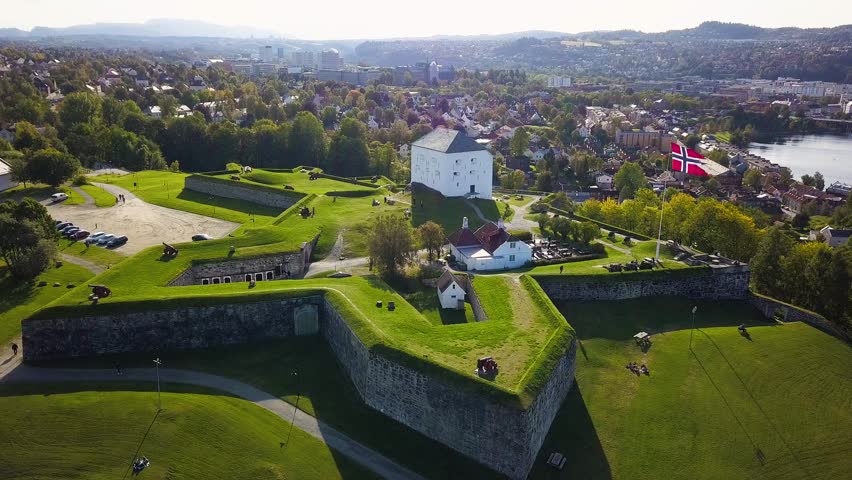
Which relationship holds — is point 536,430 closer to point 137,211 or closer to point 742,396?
point 742,396

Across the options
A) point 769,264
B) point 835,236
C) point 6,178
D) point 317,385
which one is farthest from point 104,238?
point 835,236

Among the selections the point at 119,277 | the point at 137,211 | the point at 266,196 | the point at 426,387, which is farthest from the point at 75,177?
the point at 426,387

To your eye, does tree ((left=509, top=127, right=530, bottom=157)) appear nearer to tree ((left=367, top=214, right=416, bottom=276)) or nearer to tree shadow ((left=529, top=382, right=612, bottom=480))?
tree ((left=367, top=214, right=416, bottom=276))

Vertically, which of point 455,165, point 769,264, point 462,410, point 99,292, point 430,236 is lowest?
point 769,264

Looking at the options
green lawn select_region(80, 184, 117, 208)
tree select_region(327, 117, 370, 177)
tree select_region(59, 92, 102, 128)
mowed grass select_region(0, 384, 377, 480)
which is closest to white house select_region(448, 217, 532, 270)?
mowed grass select_region(0, 384, 377, 480)

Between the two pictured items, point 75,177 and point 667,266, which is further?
point 75,177

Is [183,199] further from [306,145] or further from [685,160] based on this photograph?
[685,160]
